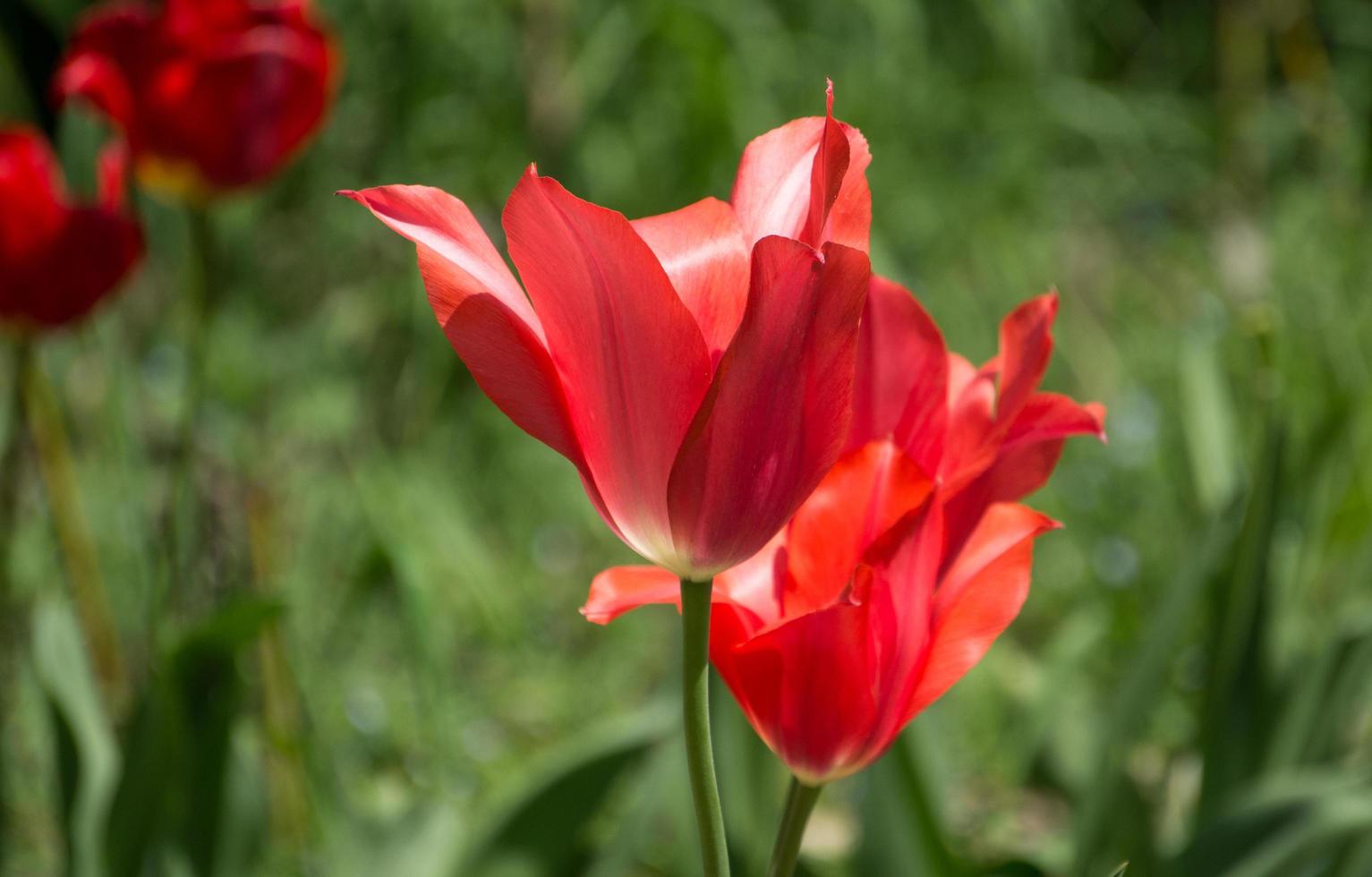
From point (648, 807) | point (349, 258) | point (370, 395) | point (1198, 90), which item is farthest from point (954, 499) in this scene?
point (1198, 90)

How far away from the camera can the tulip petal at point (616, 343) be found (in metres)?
0.32

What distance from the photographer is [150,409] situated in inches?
78.0

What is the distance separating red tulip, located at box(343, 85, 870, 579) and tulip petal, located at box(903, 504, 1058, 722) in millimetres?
67

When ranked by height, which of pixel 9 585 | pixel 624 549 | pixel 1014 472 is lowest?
pixel 624 549

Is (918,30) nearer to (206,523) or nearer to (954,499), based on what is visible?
(206,523)

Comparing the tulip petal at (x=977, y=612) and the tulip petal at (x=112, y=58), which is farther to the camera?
the tulip petal at (x=112, y=58)

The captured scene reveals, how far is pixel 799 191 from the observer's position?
359 millimetres

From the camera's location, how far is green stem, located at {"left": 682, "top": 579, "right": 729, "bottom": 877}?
1.05 feet

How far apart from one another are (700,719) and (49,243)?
82 centimetres

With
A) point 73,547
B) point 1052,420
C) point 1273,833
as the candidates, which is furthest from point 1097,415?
point 73,547

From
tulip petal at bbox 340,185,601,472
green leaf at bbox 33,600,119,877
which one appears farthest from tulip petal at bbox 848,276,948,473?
green leaf at bbox 33,600,119,877

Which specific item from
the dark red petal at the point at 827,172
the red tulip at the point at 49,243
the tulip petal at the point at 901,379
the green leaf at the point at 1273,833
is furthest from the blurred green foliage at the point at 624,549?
the dark red petal at the point at 827,172

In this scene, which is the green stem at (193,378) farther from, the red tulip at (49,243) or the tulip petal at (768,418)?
the tulip petal at (768,418)

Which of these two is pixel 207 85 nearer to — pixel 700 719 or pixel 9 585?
pixel 9 585
